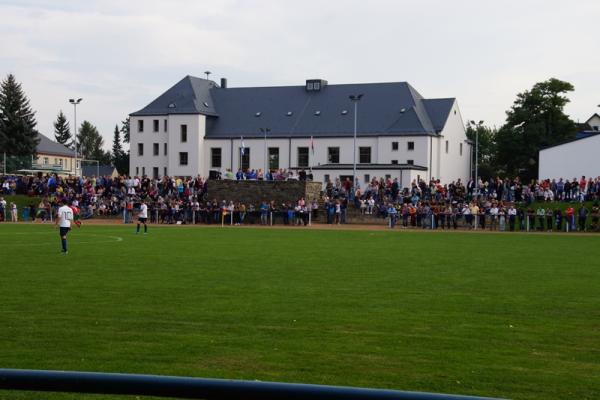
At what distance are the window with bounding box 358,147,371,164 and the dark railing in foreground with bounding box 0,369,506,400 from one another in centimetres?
8552

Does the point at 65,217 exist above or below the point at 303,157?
below

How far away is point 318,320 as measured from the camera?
12133 millimetres

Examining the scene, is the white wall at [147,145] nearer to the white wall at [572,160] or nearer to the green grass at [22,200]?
the green grass at [22,200]

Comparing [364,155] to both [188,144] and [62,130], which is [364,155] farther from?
[62,130]

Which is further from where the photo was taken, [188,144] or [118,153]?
[118,153]

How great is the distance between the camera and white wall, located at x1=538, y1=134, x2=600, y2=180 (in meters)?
61.0

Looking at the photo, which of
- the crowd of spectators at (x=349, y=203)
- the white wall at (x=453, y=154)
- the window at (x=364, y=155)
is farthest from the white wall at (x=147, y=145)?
the white wall at (x=453, y=154)

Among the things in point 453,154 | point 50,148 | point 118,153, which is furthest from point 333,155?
point 118,153

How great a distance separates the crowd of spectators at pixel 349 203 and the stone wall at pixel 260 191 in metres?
0.58

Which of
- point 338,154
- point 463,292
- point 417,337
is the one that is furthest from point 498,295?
point 338,154

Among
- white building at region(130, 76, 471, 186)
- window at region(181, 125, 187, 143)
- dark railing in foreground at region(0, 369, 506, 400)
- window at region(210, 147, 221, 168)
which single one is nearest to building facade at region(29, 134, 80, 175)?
white building at region(130, 76, 471, 186)

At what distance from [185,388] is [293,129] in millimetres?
88775

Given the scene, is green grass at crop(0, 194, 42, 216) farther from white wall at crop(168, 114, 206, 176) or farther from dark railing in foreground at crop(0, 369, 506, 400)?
dark railing in foreground at crop(0, 369, 506, 400)

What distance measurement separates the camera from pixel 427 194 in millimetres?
53719
